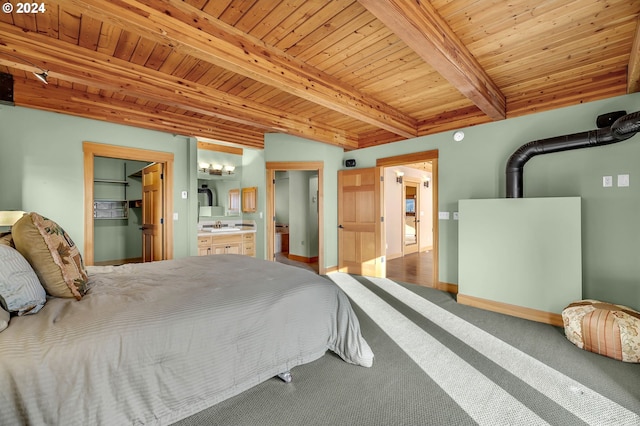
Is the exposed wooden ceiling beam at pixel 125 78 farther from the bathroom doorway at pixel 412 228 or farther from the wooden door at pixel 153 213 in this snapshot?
the bathroom doorway at pixel 412 228

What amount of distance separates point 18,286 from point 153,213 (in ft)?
10.9

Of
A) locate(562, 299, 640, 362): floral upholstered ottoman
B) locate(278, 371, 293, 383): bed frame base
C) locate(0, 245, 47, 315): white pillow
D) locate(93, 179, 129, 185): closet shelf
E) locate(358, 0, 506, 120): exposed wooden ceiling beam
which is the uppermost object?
locate(358, 0, 506, 120): exposed wooden ceiling beam

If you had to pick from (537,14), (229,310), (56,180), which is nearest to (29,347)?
(229,310)

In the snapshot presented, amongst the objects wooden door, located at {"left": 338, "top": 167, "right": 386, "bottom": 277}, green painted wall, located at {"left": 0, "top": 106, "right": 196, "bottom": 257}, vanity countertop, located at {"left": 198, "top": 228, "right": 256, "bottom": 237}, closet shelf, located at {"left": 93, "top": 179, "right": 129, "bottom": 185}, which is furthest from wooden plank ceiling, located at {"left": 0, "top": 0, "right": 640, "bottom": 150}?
closet shelf, located at {"left": 93, "top": 179, "right": 129, "bottom": 185}

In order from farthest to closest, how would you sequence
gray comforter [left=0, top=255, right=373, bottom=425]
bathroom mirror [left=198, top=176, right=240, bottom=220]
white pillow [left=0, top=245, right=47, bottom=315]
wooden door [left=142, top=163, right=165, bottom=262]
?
bathroom mirror [left=198, top=176, right=240, bottom=220], wooden door [left=142, top=163, right=165, bottom=262], white pillow [left=0, top=245, right=47, bottom=315], gray comforter [left=0, top=255, right=373, bottom=425]

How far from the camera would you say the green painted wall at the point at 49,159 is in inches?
121

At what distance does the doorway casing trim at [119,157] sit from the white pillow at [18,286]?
248 centimetres

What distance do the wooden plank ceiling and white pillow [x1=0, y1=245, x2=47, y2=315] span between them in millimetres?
1425

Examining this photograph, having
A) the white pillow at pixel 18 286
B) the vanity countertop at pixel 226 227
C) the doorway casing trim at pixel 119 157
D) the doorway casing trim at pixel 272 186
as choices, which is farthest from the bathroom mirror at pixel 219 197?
the white pillow at pixel 18 286

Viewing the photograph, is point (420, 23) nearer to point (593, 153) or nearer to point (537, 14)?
point (537, 14)

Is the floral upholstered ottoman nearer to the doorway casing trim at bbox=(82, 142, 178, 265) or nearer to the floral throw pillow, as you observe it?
the floral throw pillow

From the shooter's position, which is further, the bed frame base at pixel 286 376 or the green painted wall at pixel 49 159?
the green painted wall at pixel 49 159

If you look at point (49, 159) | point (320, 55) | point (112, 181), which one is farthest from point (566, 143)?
point (112, 181)

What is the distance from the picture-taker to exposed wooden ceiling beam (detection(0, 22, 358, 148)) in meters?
2.15
